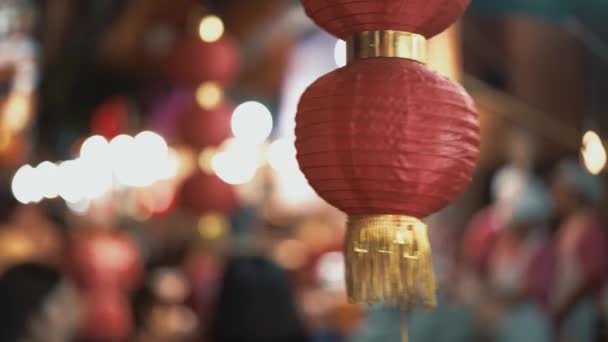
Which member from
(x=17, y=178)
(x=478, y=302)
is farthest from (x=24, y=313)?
(x=17, y=178)

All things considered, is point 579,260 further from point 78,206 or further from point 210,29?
point 78,206

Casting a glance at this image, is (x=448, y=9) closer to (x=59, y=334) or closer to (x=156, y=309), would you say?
(x=59, y=334)

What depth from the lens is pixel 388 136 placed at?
993 millimetres

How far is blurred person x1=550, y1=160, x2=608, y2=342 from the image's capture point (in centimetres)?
211

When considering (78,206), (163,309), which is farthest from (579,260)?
(78,206)

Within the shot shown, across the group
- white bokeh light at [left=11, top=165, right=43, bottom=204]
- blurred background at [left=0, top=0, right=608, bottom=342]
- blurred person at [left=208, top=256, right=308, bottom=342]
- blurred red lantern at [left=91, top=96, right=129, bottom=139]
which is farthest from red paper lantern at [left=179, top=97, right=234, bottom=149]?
white bokeh light at [left=11, top=165, right=43, bottom=204]

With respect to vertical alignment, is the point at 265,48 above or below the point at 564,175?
above

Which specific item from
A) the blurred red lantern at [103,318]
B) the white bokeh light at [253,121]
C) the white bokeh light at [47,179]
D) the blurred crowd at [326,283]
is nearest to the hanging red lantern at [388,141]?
the blurred crowd at [326,283]

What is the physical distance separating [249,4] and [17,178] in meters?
2.22

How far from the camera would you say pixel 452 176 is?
104 centimetres

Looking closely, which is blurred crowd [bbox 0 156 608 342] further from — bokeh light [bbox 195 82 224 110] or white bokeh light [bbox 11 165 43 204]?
bokeh light [bbox 195 82 224 110]

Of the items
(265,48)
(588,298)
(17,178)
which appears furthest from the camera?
(17,178)

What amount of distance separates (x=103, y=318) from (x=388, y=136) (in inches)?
120

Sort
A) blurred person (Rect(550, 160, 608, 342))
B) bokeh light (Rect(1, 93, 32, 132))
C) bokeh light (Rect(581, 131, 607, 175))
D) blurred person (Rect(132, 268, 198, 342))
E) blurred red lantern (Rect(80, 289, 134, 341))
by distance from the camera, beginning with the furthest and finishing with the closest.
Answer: bokeh light (Rect(1, 93, 32, 132)), blurred person (Rect(132, 268, 198, 342)), blurred red lantern (Rect(80, 289, 134, 341)), blurred person (Rect(550, 160, 608, 342)), bokeh light (Rect(581, 131, 607, 175))
